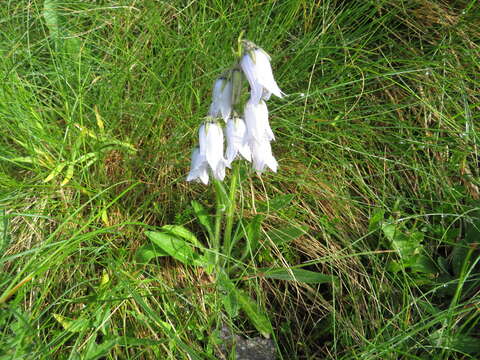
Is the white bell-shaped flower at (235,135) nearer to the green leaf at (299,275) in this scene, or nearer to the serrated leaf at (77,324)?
the green leaf at (299,275)

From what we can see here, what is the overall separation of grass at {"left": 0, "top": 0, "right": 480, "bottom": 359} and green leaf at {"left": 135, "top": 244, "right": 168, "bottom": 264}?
7cm

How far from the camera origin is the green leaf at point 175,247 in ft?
5.99

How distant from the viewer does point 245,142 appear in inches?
61.4

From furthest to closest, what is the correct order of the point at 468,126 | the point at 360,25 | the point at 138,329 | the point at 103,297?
the point at 360,25
the point at 468,126
the point at 138,329
the point at 103,297

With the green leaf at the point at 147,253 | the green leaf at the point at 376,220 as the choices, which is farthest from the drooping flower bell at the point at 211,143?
the green leaf at the point at 376,220

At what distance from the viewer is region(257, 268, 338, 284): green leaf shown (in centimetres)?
183

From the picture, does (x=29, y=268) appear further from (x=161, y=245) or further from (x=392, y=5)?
(x=392, y=5)

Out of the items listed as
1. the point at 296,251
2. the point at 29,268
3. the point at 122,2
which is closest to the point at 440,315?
the point at 296,251

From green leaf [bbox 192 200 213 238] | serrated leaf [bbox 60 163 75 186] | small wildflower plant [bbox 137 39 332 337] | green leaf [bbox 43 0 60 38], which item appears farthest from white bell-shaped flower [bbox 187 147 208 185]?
green leaf [bbox 43 0 60 38]

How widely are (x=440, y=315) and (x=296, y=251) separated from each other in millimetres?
723

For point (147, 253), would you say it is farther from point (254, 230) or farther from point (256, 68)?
point (256, 68)

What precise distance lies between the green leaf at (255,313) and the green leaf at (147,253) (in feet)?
1.18

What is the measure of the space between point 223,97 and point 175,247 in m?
0.65

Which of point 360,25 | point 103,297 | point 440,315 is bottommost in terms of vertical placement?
point 103,297
